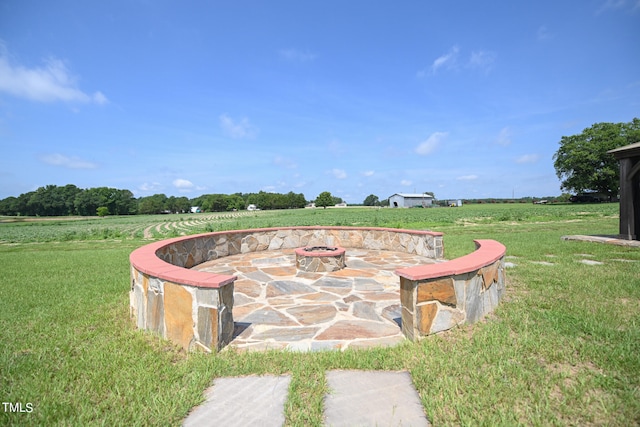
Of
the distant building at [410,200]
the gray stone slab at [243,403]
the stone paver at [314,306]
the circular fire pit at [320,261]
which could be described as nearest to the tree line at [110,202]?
the distant building at [410,200]

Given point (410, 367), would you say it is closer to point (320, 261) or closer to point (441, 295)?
point (441, 295)

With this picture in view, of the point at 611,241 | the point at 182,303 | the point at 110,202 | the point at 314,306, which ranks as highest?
the point at 110,202

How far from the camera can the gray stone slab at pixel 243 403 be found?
6.45 ft

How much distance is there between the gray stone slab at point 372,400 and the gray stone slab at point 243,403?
14.3 inches

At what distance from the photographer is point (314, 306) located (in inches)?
174

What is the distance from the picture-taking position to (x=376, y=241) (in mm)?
10016

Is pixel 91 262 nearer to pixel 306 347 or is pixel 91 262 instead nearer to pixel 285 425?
pixel 306 347

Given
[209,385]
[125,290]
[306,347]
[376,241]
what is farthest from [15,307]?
[376,241]

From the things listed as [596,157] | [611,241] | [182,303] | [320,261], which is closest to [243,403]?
[182,303]

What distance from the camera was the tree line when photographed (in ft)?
232

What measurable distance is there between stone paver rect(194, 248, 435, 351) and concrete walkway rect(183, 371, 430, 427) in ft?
2.19

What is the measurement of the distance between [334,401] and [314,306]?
2.28 m

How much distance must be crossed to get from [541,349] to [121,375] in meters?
3.76

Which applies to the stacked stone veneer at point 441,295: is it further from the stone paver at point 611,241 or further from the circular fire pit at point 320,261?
the stone paver at point 611,241
